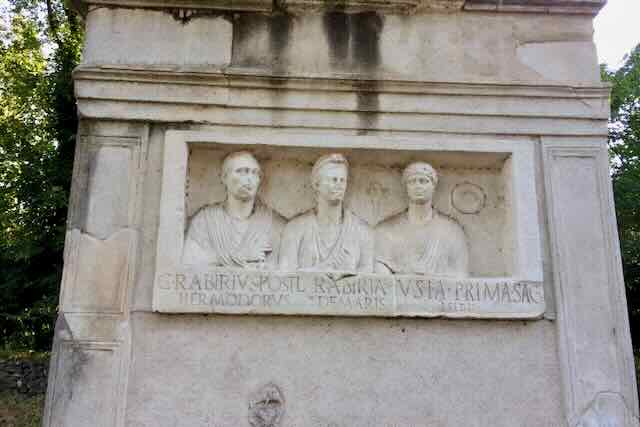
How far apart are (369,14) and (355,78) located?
0.67 m

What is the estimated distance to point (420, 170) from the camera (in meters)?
5.12

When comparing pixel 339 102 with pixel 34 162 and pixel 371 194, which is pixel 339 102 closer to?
pixel 371 194

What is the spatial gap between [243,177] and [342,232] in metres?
0.89

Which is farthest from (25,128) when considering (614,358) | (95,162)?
(614,358)

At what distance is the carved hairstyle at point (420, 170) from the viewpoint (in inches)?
202

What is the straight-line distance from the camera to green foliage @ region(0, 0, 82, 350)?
1441cm

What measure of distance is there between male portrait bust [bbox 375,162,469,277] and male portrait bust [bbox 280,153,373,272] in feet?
0.56

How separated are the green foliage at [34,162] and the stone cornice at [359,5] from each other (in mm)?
9874

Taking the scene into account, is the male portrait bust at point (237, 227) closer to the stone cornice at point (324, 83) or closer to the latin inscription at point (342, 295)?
the latin inscription at point (342, 295)

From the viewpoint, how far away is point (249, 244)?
500 cm

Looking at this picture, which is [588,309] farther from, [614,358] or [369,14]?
[369,14]

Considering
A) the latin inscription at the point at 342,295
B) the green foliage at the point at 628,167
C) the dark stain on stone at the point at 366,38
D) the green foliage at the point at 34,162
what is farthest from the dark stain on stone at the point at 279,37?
the green foliage at the point at 628,167

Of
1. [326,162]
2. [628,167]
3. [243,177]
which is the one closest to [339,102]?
[326,162]

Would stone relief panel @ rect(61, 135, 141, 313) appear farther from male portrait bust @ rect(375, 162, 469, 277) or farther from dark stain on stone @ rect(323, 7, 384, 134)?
male portrait bust @ rect(375, 162, 469, 277)
